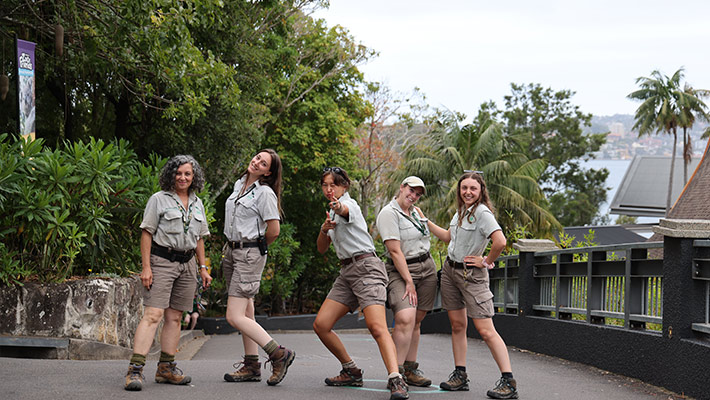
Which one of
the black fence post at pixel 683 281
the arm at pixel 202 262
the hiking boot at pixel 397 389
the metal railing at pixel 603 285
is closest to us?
the hiking boot at pixel 397 389

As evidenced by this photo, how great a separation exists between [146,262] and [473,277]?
102 inches

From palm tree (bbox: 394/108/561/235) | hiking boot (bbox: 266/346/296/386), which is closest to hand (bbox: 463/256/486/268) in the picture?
hiking boot (bbox: 266/346/296/386)

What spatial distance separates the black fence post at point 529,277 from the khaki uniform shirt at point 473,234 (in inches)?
210

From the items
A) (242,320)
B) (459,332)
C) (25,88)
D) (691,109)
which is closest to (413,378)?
(459,332)

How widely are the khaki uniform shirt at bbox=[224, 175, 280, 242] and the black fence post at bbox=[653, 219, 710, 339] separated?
11.6ft

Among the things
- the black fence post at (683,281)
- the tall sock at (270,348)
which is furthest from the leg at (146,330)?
the black fence post at (683,281)

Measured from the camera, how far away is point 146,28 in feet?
36.1

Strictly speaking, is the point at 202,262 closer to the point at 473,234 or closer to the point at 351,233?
the point at 351,233

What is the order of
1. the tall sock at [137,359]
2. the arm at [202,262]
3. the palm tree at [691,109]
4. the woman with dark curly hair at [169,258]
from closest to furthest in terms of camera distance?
the tall sock at [137,359], the woman with dark curly hair at [169,258], the arm at [202,262], the palm tree at [691,109]

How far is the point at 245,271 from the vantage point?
668cm

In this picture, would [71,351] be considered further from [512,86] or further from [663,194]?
[512,86]

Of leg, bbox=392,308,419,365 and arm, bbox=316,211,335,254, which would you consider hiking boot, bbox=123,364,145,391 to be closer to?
arm, bbox=316,211,335,254

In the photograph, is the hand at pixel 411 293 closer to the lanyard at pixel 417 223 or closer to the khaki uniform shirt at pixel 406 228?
the khaki uniform shirt at pixel 406 228

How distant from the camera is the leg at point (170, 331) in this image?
6.63 m
